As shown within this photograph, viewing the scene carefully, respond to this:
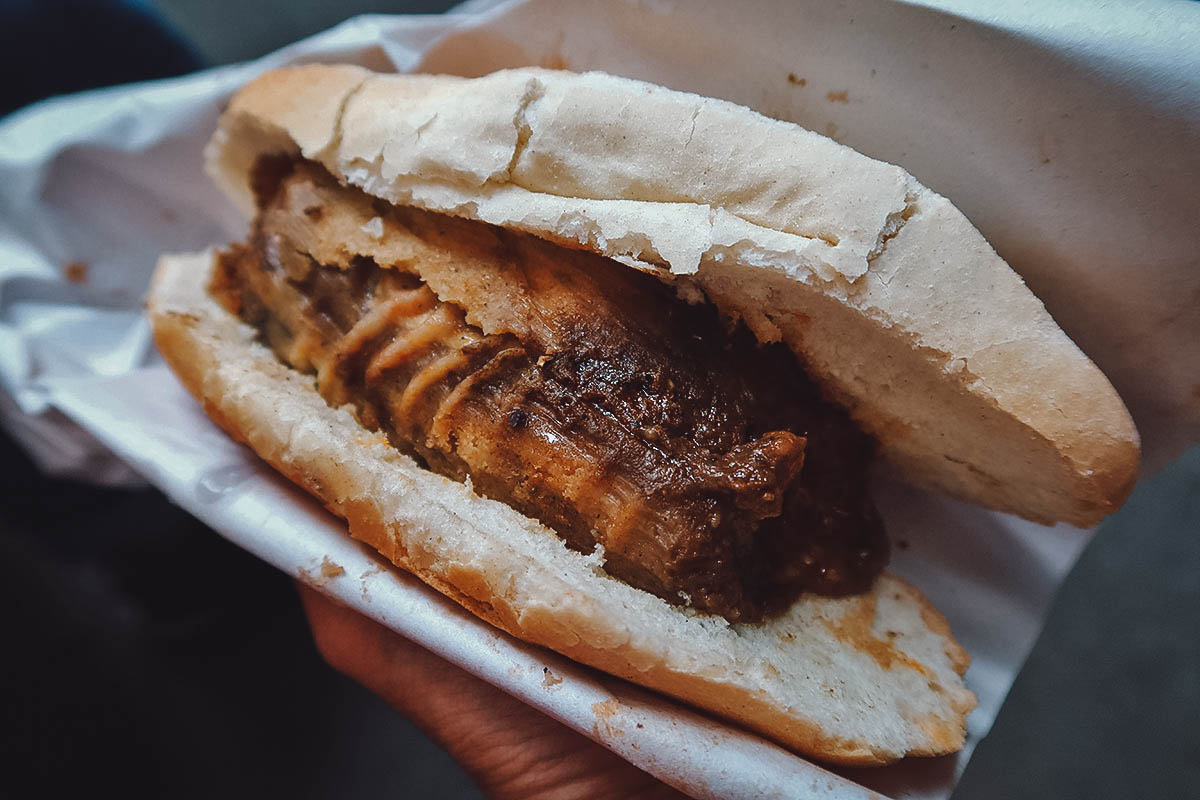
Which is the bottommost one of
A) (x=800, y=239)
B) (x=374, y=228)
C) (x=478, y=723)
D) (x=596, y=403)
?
(x=478, y=723)

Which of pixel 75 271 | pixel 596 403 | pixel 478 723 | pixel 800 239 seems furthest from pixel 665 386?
pixel 75 271

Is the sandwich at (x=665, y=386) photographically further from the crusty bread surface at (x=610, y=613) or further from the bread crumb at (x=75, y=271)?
the bread crumb at (x=75, y=271)

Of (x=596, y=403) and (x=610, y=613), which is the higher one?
(x=596, y=403)

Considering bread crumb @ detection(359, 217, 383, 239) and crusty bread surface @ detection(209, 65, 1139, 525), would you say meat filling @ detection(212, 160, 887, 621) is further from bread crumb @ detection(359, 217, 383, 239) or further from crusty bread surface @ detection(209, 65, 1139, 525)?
crusty bread surface @ detection(209, 65, 1139, 525)

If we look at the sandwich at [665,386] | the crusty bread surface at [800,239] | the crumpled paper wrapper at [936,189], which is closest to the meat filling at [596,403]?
the sandwich at [665,386]

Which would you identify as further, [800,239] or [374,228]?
[374,228]

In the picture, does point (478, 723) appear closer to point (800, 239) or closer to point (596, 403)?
point (596, 403)

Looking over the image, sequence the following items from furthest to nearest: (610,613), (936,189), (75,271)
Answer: (75,271), (936,189), (610,613)

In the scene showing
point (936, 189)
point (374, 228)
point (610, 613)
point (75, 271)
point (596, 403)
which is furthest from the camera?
point (75, 271)
